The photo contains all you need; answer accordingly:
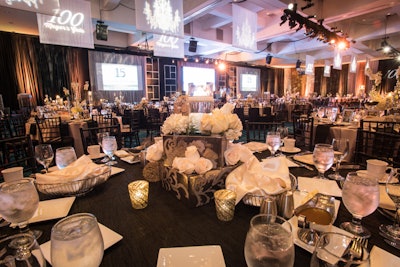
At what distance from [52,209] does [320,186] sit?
1243mm

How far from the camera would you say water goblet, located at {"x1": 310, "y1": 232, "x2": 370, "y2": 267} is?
402 millimetres

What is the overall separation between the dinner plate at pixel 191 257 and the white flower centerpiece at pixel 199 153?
10.3 inches

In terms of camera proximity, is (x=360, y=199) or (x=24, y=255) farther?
(x=360, y=199)

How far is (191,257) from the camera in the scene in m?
0.62

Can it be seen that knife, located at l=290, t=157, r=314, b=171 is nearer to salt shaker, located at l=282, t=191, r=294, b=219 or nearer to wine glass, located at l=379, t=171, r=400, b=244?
wine glass, located at l=379, t=171, r=400, b=244

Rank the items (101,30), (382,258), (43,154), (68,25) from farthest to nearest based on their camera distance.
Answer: (101,30)
(68,25)
(43,154)
(382,258)

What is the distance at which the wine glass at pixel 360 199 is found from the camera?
68 centimetres

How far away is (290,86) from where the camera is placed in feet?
59.0

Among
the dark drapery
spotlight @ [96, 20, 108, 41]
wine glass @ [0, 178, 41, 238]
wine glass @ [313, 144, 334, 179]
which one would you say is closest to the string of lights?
wine glass @ [313, 144, 334, 179]

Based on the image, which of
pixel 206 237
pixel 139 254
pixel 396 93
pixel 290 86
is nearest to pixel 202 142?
pixel 206 237

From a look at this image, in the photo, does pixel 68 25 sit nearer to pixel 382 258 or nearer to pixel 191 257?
pixel 191 257

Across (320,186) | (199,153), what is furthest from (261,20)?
(199,153)

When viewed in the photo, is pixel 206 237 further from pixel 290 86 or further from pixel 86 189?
pixel 290 86

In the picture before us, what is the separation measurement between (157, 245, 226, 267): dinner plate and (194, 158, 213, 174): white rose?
0.31 m
